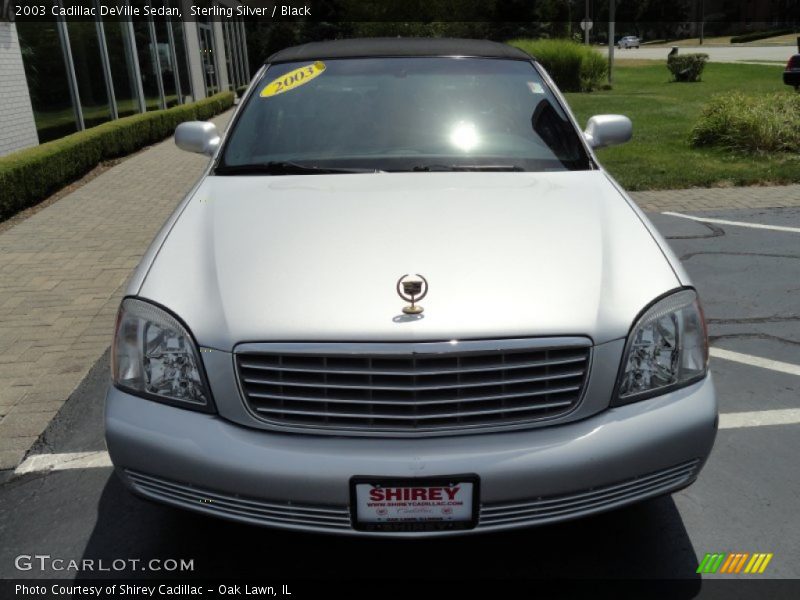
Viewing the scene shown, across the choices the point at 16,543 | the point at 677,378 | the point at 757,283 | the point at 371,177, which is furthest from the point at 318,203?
the point at 757,283

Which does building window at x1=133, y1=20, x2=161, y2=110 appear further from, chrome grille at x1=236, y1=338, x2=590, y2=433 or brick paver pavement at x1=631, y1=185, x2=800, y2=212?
chrome grille at x1=236, y1=338, x2=590, y2=433

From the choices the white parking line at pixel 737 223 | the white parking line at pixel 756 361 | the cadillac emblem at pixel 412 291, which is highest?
the cadillac emblem at pixel 412 291

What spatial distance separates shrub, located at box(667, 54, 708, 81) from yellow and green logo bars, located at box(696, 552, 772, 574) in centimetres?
2730

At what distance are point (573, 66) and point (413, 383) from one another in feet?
83.2

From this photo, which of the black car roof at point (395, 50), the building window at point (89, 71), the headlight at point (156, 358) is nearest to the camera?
the headlight at point (156, 358)

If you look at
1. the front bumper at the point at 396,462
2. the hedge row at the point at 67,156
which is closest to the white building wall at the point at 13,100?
the hedge row at the point at 67,156

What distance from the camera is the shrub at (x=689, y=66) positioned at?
2670cm

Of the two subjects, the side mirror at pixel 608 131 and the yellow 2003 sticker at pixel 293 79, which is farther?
the side mirror at pixel 608 131

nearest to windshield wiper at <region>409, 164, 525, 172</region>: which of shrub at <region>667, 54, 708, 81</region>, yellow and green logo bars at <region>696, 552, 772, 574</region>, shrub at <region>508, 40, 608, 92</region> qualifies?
yellow and green logo bars at <region>696, 552, 772, 574</region>

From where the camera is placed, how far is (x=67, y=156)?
33.7 feet

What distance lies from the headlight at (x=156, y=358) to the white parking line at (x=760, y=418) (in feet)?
8.13

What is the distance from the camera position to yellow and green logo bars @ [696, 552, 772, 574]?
2582 millimetres

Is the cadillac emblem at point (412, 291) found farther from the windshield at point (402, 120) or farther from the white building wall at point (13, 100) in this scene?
→ the white building wall at point (13, 100)

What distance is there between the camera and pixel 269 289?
92.5 inches
